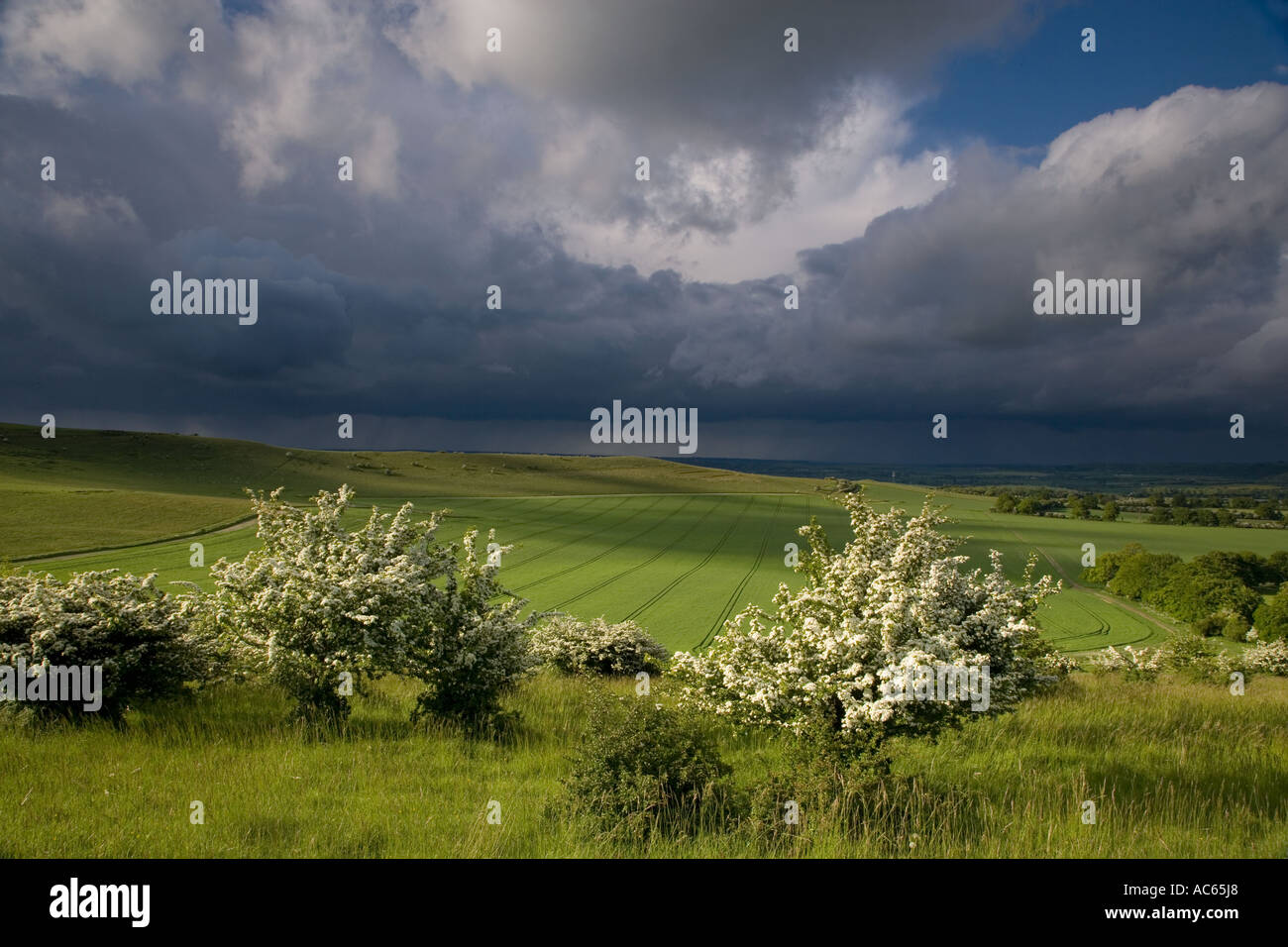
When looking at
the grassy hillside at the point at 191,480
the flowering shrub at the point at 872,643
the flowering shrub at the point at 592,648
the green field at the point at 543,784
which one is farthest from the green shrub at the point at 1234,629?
the grassy hillside at the point at 191,480

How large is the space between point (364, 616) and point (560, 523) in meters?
91.3

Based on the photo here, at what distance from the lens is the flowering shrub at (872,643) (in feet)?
23.4

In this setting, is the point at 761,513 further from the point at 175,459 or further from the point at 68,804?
the point at 175,459

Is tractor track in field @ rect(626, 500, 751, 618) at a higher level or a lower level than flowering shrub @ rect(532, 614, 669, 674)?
lower

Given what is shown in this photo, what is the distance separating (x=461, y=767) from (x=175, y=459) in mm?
165412

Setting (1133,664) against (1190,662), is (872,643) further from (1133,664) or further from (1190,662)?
(1133,664)

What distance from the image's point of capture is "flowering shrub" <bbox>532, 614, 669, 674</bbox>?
2092cm

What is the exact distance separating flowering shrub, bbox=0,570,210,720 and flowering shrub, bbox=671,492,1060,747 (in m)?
8.28

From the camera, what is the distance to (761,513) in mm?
115688

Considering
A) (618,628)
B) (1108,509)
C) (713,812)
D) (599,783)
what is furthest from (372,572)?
(1108,509)

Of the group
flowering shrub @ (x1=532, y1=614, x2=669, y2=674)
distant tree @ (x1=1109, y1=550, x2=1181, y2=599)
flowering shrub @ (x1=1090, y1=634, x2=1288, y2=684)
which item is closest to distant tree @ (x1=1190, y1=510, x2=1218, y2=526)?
distant tree @ (x1=1109, y1=550, x2=1181, y2=599)

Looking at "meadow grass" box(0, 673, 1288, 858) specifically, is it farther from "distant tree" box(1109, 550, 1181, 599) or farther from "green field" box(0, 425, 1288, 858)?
"distant tree" box(1109, 550, 1181, 599)

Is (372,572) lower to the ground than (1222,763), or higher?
higher

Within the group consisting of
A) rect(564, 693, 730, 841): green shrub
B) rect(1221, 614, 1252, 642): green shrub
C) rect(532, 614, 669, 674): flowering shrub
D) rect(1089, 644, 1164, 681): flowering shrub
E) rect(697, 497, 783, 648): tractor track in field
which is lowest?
rect(1221, 614, 1252, 642): green shrub
